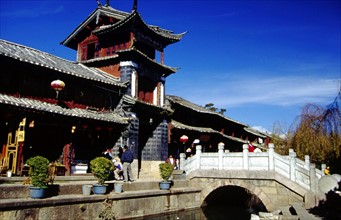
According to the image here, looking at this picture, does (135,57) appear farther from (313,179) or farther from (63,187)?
(313,179)

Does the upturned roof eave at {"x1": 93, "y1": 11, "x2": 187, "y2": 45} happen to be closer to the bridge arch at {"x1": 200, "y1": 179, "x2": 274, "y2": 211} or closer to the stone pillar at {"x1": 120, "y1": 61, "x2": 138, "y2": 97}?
the stone pillar at {"x1": 120, "y1": 61, "x2": 138, "y2": 97}

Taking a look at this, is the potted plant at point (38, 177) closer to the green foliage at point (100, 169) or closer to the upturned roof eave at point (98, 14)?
the green foliage at point (100, 169)

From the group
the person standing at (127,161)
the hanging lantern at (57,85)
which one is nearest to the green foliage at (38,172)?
the person standing at (127,161)

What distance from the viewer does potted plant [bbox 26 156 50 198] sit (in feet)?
27.5

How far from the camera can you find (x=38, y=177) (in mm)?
8398

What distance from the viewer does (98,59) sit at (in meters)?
18.4

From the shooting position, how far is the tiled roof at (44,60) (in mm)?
12509

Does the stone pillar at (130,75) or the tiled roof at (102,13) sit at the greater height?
the tiled roof at (102,13)

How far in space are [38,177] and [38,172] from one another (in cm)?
14

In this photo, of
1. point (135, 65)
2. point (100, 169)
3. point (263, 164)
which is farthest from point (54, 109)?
point (263, 164)

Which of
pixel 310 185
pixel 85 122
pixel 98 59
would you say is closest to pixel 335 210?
pixel 310 185

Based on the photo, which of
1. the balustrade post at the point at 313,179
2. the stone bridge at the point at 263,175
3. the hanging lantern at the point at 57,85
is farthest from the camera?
the hanging lantern at the point at 57,85

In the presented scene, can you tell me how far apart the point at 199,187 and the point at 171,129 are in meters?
5.09

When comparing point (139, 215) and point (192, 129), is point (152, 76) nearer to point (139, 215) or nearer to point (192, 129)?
point (192, 129)
